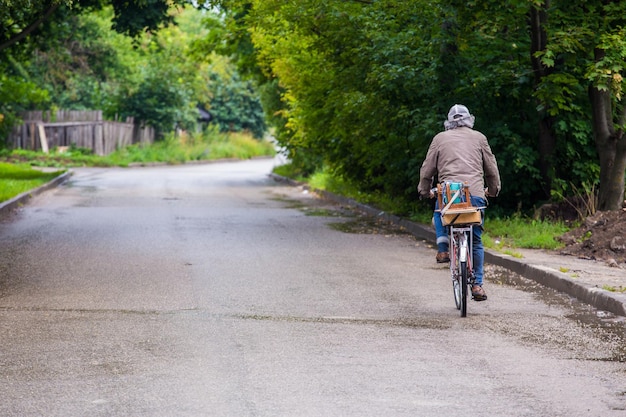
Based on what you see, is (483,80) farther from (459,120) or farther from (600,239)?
(459,120)

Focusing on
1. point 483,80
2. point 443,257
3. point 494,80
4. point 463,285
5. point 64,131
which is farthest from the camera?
point 64,131

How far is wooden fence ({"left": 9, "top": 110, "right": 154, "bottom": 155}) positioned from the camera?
47.0 meters

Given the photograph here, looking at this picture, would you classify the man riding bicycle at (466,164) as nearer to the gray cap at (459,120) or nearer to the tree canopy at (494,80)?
the gray cap at (459,120)

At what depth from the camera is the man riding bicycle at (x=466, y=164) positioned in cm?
943

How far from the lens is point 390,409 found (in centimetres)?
575

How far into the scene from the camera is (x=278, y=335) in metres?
7.98

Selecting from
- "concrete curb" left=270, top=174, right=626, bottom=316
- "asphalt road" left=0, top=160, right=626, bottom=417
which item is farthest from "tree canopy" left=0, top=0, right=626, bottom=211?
"asphalt road" left=0, top=160, right=626, bottom=417

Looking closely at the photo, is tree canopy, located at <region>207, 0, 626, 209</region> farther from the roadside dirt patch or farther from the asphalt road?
the asphalt road

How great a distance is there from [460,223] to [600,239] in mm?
4492

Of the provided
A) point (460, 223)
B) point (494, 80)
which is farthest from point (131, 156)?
point (460, 223)

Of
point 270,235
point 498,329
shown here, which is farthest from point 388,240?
point 498,329

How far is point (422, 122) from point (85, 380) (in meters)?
11.1

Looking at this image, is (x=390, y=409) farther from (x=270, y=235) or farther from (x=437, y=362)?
(x=270, y=235)

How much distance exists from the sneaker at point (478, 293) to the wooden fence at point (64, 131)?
1549 inches
